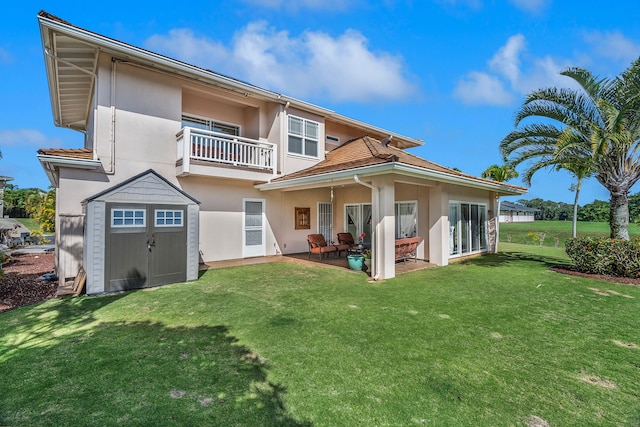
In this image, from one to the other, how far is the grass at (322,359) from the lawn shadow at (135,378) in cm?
2

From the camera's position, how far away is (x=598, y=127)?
8.90m

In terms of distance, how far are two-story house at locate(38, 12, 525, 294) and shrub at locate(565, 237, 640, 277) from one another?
366 cm

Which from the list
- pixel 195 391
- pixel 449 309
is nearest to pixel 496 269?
pixel 449 309

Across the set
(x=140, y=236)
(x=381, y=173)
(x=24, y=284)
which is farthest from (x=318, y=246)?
(x=24, y=284)

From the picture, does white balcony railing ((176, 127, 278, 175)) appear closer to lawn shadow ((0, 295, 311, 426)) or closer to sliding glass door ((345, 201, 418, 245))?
sliding glass door ((345, 201, 418, 245))

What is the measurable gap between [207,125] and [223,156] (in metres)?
1.96

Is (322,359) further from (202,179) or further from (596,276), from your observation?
(596,276)

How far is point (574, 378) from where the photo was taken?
3.32 metres

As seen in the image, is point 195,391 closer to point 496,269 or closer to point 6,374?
point 6,374

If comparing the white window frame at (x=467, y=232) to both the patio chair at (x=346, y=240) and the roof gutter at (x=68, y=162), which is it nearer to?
the patio chair at (x=346, y=240)

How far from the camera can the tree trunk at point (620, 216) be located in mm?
9234

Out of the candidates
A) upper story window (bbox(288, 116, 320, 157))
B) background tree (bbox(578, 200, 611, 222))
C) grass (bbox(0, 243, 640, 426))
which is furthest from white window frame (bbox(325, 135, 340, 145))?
background tree (bbox(578, 200, 611, 222))

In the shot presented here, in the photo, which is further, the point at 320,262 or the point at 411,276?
the point at 320,262

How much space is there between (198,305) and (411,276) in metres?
6.02
